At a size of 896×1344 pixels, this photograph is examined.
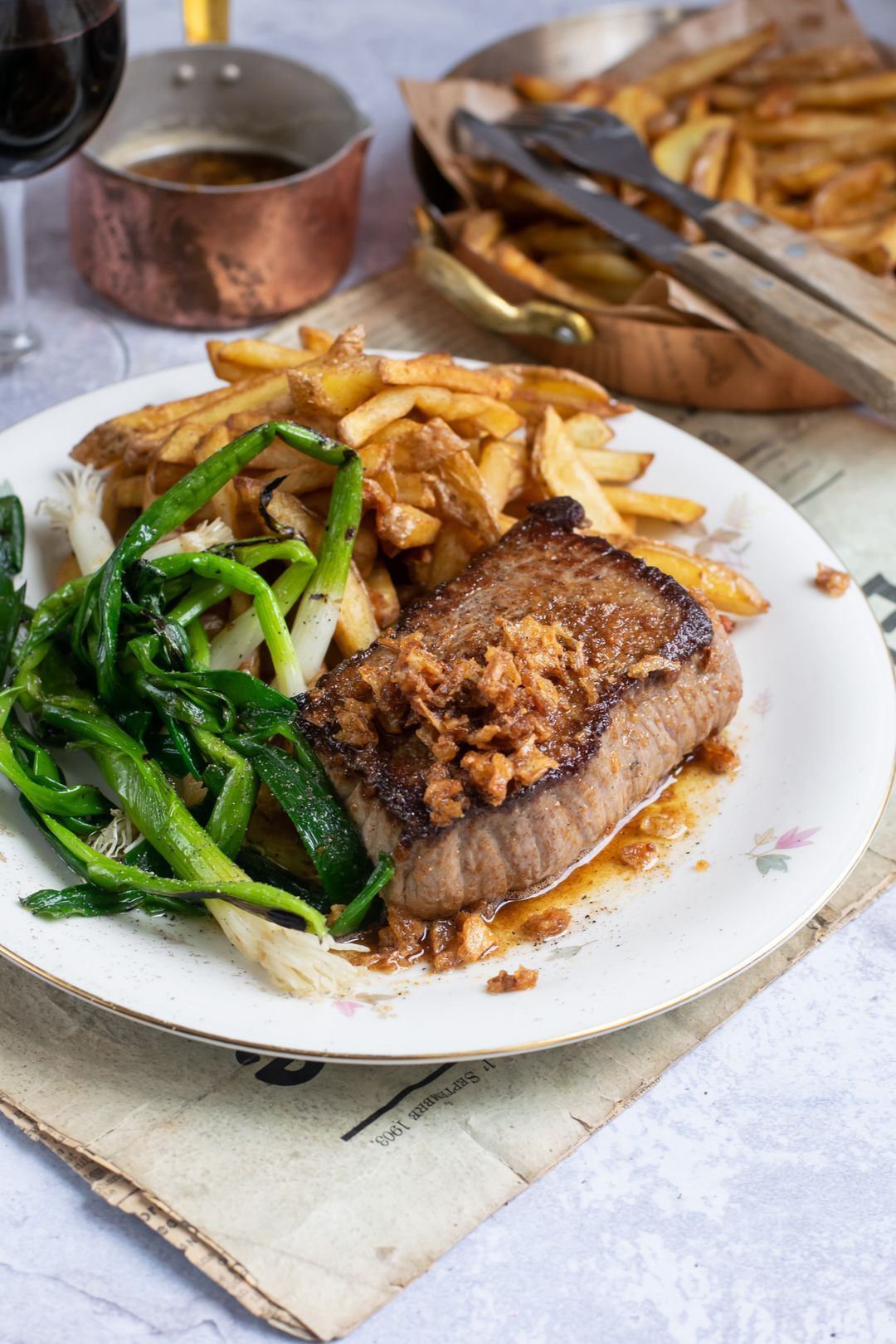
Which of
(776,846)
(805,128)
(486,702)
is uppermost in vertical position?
(805,128)

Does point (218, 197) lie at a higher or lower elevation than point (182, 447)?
higher

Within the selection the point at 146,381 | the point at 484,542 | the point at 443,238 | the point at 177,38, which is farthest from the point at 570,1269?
the point at 177,38

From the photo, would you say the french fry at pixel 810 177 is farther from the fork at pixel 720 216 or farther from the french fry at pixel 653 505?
the french fry at pixel 653 505

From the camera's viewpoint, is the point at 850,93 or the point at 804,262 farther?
the point at 850,93

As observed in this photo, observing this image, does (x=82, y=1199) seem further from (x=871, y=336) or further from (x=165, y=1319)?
(x=871, y=336)

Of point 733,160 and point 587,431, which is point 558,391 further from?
point 733,160

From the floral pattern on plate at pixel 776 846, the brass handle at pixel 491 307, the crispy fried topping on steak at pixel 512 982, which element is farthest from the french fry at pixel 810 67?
the crispy fried topping on steak at pixel 512 982

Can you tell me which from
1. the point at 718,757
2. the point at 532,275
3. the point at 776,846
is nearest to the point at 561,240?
the point at 532,275

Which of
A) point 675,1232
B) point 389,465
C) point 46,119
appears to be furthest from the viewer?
point 46,119
